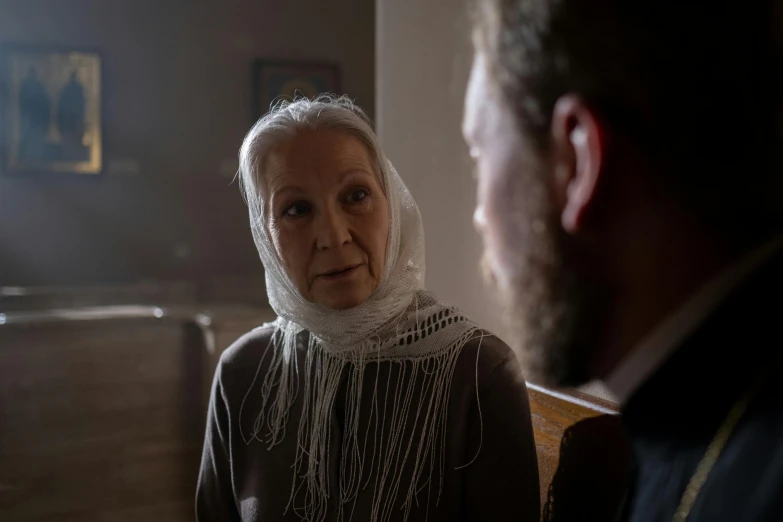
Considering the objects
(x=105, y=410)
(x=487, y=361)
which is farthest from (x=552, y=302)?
(x=105, y=410)

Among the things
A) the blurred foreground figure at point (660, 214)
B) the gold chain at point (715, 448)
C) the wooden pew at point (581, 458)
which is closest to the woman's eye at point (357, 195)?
the wooden pew at point (581, 458)

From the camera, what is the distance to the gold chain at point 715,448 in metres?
0.44

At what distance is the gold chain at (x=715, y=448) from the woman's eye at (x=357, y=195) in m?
0.81

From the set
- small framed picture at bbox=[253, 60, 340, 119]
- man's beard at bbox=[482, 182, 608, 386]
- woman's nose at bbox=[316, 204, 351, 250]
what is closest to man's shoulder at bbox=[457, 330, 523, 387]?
woman's nose at bbox=[316, 204, 351, 250]

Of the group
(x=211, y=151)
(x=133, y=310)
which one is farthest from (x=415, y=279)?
(x=211, y=151)

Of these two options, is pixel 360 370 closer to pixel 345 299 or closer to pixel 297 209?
pixel 345 299

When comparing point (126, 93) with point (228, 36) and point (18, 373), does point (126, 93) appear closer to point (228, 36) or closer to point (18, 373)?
point (228, 36)

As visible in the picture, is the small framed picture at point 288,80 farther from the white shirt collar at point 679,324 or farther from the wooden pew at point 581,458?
the white shirt collar at point 679,324

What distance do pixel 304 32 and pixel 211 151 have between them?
0.86 m

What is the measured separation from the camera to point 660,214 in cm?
43

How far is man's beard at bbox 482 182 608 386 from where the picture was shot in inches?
18.5

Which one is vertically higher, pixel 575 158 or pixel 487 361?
pixel 575 158

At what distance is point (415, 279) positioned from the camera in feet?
4.11

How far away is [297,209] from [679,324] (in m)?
0.82
